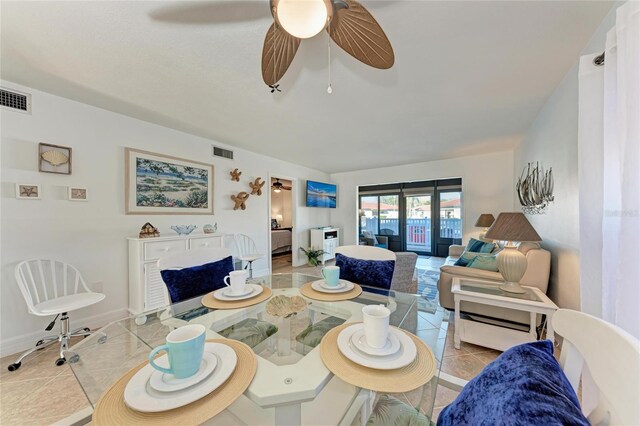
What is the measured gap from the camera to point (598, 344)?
48 cm

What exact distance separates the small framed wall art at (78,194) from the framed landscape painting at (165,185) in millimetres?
332

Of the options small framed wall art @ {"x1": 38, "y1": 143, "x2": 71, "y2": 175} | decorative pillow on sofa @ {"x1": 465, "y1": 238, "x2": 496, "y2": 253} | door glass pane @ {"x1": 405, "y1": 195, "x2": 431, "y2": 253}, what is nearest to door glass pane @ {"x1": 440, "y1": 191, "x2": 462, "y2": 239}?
door glass pane @ {"x1": 405, "y1": 195, "x2": 431, "y2": 253}

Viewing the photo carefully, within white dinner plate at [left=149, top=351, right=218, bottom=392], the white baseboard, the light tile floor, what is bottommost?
the light tile floor

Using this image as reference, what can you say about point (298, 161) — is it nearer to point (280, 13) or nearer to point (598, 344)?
point (280, 13)

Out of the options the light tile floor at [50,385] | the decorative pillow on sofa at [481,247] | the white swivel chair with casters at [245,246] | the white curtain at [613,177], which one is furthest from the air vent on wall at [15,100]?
the decorative pillow on sofa at [481,247]

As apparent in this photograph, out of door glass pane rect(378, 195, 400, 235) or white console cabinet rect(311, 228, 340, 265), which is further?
door glass pane rect(378, 195, 400, 235)

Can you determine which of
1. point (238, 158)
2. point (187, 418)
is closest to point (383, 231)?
point (238, 158)

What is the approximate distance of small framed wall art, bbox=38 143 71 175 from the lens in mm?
2064

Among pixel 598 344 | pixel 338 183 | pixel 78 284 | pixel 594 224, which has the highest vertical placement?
pixel 338 183

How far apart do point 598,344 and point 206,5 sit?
200cm

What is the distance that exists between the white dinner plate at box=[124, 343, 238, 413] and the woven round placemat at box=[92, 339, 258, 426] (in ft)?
0.05

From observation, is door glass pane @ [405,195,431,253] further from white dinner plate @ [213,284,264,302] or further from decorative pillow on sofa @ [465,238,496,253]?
white dinner plate @ [213,284,264,302]

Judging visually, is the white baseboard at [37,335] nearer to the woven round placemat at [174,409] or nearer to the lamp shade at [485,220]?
the woven round placemat at [174,409]

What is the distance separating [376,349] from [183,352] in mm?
586
